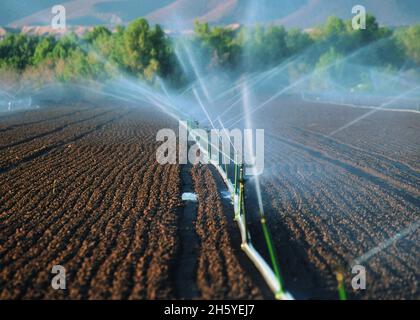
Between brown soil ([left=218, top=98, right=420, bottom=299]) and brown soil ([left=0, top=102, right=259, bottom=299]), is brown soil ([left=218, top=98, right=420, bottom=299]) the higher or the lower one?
the lower one

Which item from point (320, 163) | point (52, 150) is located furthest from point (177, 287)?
point (52, 150)

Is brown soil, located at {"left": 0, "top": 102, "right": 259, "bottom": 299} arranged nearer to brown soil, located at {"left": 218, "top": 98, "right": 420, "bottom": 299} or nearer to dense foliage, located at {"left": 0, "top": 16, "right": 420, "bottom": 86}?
brown soil, located at {"left": 218, "top": 98, "right": 420, "bottom": 299}

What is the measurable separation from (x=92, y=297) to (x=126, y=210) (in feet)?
11.9

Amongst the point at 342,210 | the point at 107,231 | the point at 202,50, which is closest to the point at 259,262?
the point at 107,231

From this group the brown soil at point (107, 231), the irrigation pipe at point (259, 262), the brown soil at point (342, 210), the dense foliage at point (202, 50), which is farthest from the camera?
the dense foliage at point (202, 50)

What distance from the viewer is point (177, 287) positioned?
6141 mm

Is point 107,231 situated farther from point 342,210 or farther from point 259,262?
point 342,210

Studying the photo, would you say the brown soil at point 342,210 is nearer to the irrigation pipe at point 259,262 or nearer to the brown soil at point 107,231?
the irrigation pipe at point 259,262

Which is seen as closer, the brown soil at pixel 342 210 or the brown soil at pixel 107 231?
the brown soil at pixel 107 231

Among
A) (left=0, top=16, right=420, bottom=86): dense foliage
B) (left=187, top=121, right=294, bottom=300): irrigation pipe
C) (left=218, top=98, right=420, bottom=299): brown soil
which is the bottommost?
(left=218, top=98, right=420, bottom=299): brown soil

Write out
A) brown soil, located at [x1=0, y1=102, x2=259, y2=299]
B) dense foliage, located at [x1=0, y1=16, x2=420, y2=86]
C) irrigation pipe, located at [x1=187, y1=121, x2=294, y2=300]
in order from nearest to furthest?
irrigation pipe, located at [x1=187, y1=121, x2=294, y2=300]
brown soil, located at [x1=0, y1=102, x2=259, y2=299]
dense foliage, located at [x1=0, y1=16, x2=420, y2=86]

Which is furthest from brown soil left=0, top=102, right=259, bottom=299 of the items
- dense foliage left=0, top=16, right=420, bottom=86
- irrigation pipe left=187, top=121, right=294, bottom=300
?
dense foliage left=0, top=16, right=420, bottom=86

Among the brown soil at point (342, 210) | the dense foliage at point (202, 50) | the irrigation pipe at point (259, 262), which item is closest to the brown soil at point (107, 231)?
the irrigation pipe at point (259, 262)
